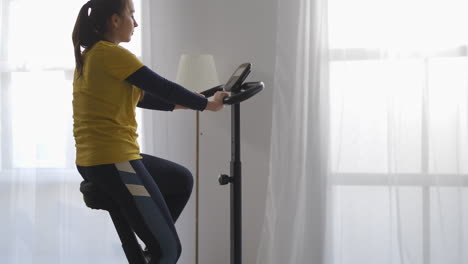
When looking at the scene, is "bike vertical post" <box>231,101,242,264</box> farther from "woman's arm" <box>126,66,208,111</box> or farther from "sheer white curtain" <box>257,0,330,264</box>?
"sheer white curtain" <box>257,0,330,264</box>

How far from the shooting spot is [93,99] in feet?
6.24

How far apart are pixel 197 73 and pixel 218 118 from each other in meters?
0.42

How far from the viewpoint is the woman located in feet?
6.18

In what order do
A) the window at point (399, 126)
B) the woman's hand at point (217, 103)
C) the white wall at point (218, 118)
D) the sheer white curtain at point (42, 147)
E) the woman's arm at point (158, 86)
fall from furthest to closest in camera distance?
the sheer white curtain at point (42, 147) → the white wall at point (218, 118) → the window at point (399, 126) → the woman's hand at point (217, 103) → the woman's arm at point (158, 86)

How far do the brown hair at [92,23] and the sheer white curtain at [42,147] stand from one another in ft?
4.62

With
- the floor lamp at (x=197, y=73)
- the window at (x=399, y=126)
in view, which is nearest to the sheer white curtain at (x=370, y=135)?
the window at (x=399, y=126)

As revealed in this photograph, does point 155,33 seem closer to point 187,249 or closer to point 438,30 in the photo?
point 187,249

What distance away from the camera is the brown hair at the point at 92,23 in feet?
6.38

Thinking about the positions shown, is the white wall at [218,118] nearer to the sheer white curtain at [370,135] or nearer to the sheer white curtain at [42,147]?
the sheer white curtain at [370,135]

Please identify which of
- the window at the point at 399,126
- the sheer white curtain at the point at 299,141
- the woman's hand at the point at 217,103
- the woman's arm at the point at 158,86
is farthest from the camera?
the sheer white curtain at the point at 299,141

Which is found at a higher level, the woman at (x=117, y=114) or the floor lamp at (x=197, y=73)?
the floor lamp at (x=197, y=73)

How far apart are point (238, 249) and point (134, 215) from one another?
44cm

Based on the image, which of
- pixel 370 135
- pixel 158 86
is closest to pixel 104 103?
pixel 158 86

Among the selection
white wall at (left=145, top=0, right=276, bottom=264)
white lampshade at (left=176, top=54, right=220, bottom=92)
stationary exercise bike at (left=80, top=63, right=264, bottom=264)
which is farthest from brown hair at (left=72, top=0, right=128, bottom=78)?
white wall at (left=145, top=0, right=276, bottom=264)
